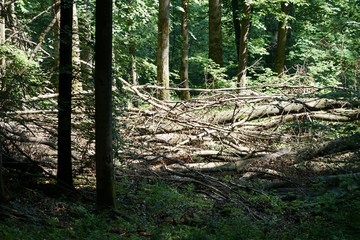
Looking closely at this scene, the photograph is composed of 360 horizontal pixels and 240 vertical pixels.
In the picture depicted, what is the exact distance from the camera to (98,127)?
7.36 meters

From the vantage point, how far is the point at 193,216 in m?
8.33

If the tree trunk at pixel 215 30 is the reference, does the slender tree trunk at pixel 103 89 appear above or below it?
below

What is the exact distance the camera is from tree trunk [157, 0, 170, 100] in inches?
619

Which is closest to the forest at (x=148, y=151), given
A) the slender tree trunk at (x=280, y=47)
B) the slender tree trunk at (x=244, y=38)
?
the slender tree trunk at (x=244, y=38)

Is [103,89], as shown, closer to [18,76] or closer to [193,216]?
[18,76]

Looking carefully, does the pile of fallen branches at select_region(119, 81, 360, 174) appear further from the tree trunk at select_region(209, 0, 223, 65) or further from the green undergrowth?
the tree trunk at select_region(209, 0, 223, 65)

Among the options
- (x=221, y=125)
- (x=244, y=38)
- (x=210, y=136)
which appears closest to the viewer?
(x=210, y=136)

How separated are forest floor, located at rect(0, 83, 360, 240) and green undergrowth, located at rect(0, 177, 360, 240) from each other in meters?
0.02

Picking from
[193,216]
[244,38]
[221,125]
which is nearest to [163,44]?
[244,38]

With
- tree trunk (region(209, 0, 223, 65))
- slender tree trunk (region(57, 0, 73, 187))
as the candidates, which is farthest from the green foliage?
tree trunk (region(209, 0, 223, 65))

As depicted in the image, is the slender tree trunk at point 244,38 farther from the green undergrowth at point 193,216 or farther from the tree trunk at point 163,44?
the green undergrowth at point 193,216

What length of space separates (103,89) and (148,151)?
A: 4.50 m

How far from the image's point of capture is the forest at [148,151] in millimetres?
7145

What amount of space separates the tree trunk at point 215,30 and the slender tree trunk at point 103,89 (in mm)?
11606
